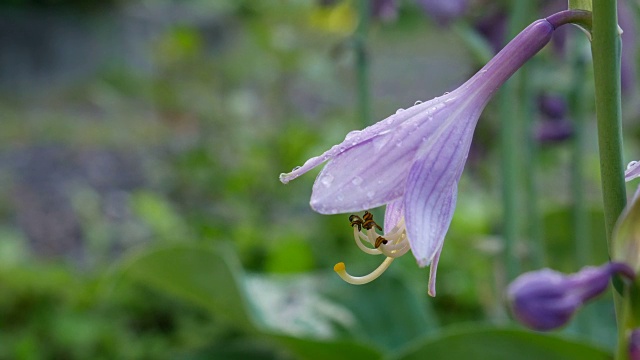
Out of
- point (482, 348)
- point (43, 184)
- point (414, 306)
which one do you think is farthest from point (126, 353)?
point (43, 184)

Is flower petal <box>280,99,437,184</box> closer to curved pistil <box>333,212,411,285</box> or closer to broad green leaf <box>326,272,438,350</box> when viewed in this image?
curved pistil <box>333,212,411,285</box>

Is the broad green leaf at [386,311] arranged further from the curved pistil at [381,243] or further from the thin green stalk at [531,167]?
→ the curved pistil at [381,243]

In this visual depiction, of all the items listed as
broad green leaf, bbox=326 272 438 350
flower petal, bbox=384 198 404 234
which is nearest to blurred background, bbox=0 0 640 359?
broad green leaf, bbox=326 272 438 350

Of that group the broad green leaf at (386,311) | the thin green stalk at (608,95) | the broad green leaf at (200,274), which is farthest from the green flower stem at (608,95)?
the broad green leaf at (386,311)

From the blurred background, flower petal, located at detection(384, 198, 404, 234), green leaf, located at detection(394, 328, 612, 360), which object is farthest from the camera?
the blurred background

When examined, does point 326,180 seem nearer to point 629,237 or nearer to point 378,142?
point 378,142

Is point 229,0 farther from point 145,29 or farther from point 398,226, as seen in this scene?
point 145,29

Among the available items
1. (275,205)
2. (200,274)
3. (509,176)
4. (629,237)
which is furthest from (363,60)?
(275,205)
